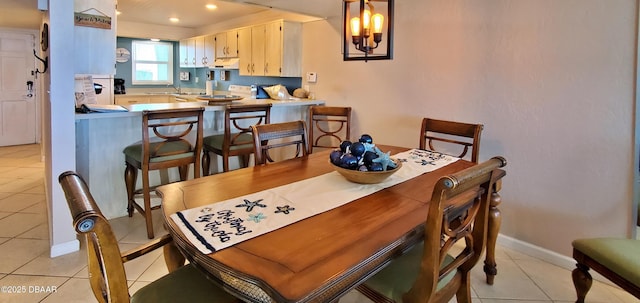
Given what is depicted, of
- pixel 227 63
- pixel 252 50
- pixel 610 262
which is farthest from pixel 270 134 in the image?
pixel 227 63

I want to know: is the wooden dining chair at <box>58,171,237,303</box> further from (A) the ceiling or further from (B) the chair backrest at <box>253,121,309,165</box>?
(A) the ceiling

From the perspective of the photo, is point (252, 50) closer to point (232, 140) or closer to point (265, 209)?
point (232, 140)

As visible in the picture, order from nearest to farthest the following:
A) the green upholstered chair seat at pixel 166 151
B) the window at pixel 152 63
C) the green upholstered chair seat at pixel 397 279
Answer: the green upholstered chair seat at pixel 397 279, the green upholstered chair seat at pixel 166 151, the window at pixel 152 63

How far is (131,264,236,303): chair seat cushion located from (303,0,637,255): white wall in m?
2.33

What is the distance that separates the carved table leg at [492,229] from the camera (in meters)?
1.94

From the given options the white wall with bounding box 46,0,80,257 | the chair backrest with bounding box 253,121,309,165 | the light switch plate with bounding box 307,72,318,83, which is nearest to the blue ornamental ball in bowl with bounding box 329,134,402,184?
the chair backrest with bounding box 253,121,309,165

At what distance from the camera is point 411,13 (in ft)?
10.4

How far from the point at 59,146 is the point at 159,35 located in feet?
16.6

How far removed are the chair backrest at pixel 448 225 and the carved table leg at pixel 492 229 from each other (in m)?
0.51

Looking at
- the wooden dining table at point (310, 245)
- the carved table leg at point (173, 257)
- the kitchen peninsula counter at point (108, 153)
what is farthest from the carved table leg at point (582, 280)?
the kitchen peninsula counter at point (108, 153)

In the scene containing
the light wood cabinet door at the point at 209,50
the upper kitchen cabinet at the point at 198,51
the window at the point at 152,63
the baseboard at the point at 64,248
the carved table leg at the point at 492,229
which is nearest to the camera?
the carved table leg at the point at 492,229

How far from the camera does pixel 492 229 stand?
6.76 feet

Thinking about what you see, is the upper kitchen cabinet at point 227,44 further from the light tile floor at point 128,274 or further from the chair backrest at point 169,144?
the light tile floor at point 128,274

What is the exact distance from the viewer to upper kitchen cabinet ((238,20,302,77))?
4.30m
